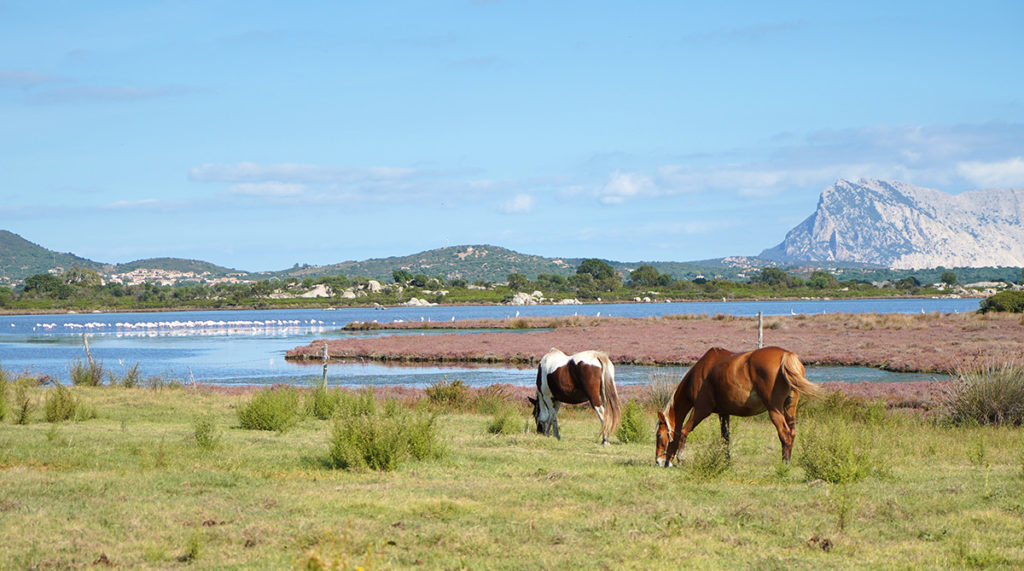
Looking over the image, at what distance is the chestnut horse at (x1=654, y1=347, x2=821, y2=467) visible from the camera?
471 inches

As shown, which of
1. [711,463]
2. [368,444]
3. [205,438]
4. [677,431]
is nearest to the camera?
[711,463]

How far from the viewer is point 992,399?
17.7 meters

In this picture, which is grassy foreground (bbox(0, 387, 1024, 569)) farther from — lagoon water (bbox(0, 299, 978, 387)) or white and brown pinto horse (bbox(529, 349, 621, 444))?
lagoon water (bbox(0, 299, 978, 387))

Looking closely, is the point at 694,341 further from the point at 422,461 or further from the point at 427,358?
the point at 422,461

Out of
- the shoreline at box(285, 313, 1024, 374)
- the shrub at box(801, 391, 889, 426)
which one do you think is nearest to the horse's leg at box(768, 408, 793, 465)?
the shrub at box(801, 391, 889, 426)

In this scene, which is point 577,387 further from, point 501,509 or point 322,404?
point 322,404

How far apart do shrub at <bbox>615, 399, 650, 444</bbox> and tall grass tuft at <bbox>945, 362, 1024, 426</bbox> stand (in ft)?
22.4

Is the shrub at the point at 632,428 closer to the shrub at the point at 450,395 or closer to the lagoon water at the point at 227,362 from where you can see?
the shrub at the point at 450,395

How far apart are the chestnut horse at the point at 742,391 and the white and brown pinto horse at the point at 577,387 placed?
2.85 meters

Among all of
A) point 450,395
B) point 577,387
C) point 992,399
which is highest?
point 577,387

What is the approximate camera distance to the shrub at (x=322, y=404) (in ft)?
67.4

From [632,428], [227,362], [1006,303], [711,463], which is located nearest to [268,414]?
[632,428]

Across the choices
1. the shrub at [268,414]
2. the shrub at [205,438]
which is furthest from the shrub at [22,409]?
the shrub at [205,438]

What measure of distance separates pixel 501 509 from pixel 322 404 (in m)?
12.3
